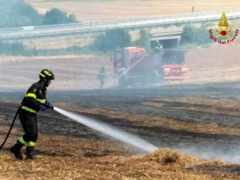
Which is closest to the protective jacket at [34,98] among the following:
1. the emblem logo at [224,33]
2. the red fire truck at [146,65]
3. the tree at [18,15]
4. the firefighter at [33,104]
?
the firefighter at [33,104]

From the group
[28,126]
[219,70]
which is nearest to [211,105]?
[28,126]

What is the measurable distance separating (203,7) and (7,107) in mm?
48572

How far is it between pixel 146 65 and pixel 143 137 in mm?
23445

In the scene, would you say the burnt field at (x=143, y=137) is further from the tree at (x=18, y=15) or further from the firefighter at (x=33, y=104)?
the tree at (x=18, y=15)

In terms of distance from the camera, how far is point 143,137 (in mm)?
14250

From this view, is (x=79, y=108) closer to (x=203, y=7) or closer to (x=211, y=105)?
(x=211, y=105)

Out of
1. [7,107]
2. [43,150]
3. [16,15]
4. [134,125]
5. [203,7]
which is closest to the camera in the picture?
[43,150]

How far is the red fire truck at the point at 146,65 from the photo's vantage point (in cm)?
3722

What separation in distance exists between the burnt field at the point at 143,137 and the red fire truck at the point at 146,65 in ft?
38.3

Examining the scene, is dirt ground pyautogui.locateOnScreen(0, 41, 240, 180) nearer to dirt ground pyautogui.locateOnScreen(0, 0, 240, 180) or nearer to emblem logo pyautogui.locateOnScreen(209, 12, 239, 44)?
dirt ground pyautogui.locateOnScreen(0, 0, 240, 180)

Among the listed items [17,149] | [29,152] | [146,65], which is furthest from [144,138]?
[146,65]

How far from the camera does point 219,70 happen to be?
1956 inches

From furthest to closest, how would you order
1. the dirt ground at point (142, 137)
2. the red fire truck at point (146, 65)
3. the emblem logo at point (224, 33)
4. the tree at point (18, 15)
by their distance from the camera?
the tree at point (18, 15)
the emblem logo at point (224, 33)
the red fire truck at point (146, 65)
the dirt ground at point (142, 137)

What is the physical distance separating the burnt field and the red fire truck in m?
11.7
